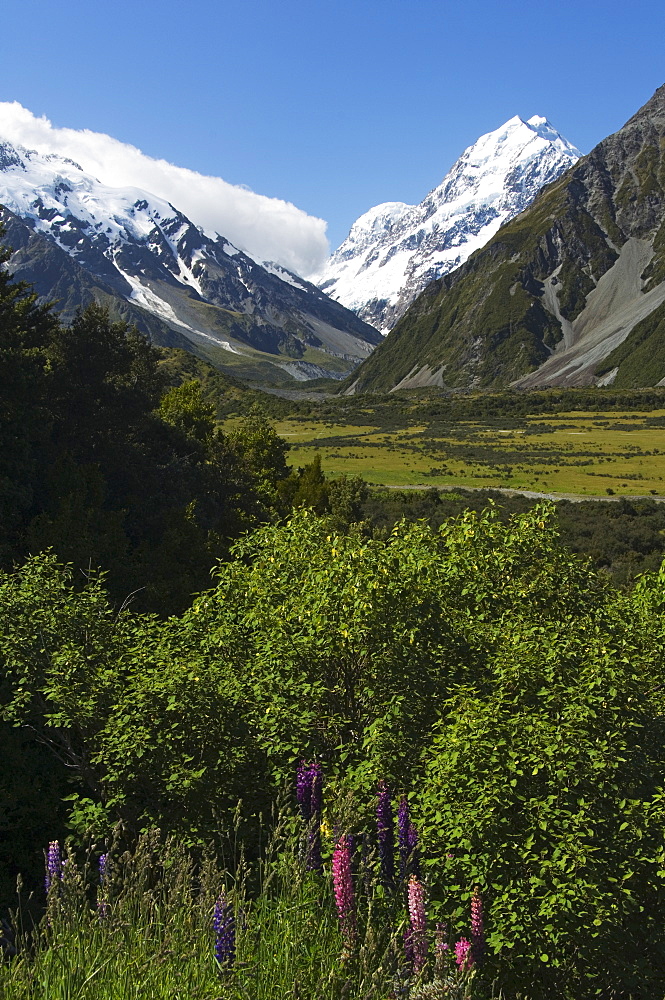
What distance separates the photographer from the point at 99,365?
4122 centimetres

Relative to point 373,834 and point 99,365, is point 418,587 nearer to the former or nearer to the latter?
point 373,834

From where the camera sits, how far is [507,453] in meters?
136

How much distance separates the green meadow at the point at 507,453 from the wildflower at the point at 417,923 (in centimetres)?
8990

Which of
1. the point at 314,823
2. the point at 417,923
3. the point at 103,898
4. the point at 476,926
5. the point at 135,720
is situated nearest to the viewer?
the point at 103,898

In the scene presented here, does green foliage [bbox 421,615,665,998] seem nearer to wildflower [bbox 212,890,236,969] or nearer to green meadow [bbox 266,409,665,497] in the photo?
wildflower [bbox 212,890,236,969]

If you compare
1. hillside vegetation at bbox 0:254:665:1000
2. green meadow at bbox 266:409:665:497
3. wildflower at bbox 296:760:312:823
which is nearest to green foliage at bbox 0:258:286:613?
hillside vegetation at bbox 0:254:665:1000

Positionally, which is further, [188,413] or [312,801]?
[188,413]

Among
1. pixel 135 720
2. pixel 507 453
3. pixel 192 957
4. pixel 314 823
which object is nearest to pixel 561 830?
pixel 314 823

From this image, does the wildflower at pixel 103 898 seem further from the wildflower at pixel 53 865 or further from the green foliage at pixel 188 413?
the green foliage at pixel 188 413

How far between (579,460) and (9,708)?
118271 mm

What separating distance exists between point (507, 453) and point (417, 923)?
133145 mm

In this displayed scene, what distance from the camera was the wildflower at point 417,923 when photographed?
6.86 metres

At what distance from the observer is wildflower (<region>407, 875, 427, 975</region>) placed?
6.86 m

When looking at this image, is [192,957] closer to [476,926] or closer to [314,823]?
[314,823]
